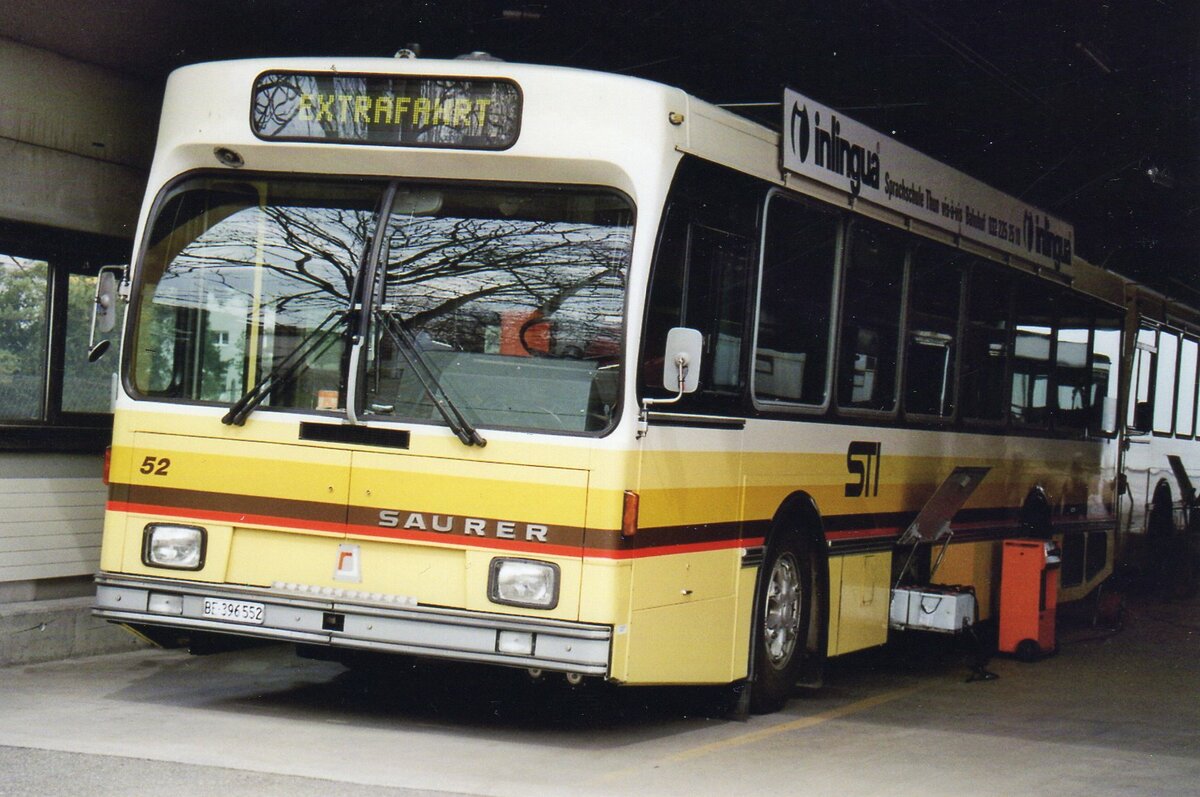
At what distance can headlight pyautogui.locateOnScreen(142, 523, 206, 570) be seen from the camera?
829 cm

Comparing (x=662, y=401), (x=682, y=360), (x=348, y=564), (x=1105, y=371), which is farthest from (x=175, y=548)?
(x=1105, y=371)

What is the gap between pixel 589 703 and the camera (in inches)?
392

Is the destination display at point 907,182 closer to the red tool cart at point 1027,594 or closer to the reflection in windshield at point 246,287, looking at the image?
the red tool cart at point 1027,594

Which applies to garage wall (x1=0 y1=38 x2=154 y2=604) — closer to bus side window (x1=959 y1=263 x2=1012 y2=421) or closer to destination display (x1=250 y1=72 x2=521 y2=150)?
destination display (x1=250 y1=72 x2=521 y2=150)

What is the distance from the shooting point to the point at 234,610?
26.8 ft

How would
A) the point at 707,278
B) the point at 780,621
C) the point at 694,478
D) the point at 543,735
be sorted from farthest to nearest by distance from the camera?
the point at 780,621
the point at 543,735
the point at 707,278
the point at 694,478

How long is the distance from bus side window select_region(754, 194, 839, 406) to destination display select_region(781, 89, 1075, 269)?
0.31 metres

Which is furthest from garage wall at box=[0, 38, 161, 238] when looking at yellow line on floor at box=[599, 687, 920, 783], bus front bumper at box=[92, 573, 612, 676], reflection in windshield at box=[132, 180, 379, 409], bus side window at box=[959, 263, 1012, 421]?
bus side window at box=[959, 263, 1012, 421]

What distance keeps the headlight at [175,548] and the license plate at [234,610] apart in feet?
0.72

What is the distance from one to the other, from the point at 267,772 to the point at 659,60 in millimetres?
10425

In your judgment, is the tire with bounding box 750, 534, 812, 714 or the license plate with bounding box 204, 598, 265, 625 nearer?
the license plate with bounding box 204, 598, 265, 625

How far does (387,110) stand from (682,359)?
1956 millimetres

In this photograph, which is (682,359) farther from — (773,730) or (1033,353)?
(1033,353)

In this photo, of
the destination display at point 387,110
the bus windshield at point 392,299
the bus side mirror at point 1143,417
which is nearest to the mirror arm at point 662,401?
the bus windshield at point 392,299
